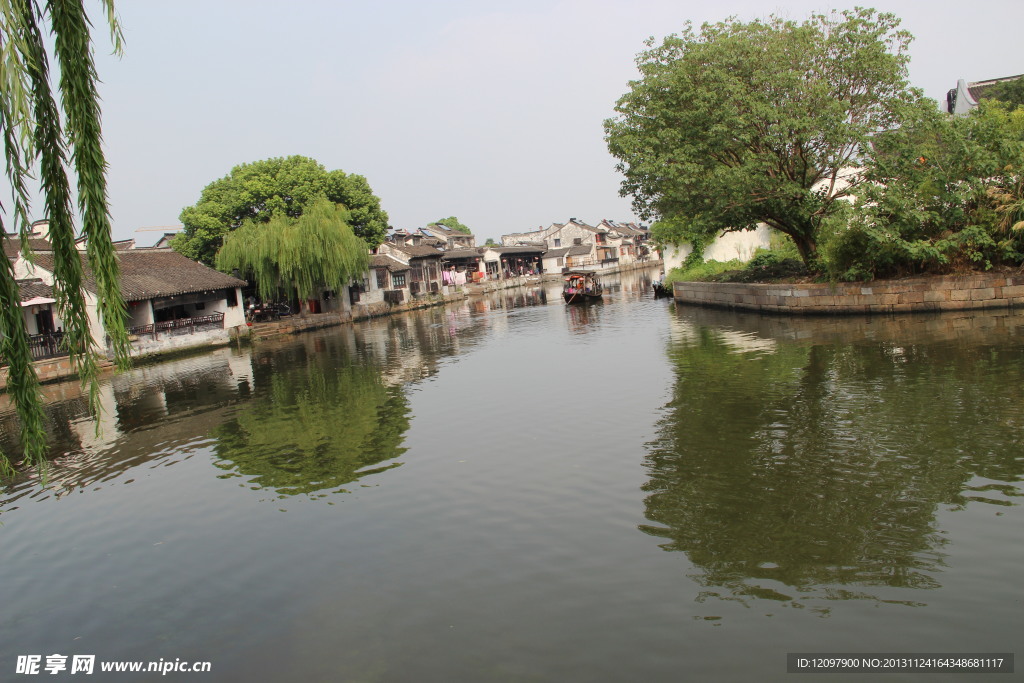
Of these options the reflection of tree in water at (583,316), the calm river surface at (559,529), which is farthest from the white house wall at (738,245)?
the calm river surface at (559,529)

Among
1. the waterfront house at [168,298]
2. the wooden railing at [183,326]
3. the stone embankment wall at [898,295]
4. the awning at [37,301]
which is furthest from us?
the wooden railing at [183,326]

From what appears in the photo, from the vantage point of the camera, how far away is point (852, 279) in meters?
21.6

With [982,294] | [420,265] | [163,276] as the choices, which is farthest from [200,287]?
[982,294]

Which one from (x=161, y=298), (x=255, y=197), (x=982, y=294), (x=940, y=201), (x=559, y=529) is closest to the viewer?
(x=559, y=529)

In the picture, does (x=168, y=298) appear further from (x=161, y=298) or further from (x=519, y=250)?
(x=519, y=250)

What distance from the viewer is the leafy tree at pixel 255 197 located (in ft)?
133

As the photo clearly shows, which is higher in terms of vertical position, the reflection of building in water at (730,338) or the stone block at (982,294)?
the stone block at (982,294)

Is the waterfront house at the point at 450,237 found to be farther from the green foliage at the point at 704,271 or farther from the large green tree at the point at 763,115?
the large green tree at the point at 763,115

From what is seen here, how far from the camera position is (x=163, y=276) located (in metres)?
33.9

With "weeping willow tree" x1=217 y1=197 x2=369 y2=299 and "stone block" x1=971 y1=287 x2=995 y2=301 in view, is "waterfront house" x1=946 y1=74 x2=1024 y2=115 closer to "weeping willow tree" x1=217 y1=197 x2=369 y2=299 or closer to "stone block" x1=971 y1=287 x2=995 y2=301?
"stone block" x1=971 y1=287 x2=995 y2=301

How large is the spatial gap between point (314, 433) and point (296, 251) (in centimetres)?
2571

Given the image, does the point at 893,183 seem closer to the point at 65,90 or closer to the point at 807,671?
the point at 807,671

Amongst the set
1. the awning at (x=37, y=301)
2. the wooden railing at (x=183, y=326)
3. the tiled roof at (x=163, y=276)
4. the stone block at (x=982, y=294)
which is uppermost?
the tiled roof at (x=163, y=276)

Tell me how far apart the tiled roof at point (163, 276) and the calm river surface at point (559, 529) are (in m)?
17.8
